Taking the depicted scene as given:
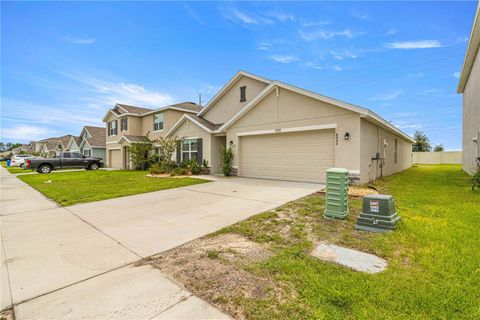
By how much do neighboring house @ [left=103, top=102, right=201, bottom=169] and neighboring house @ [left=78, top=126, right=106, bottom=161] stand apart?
274 centimetres

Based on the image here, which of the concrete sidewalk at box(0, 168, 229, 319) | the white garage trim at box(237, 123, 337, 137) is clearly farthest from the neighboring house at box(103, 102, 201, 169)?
the concrete sidewalk at box(0, 168, 229, 319)

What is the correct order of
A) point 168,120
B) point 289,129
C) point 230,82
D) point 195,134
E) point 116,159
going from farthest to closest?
1. point 116,159
2. point 168,120
3. point 230,82
4. point 195,134
5. point 289,129

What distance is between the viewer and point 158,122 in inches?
853

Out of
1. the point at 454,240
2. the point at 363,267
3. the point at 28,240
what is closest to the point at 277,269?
the point at 363,267

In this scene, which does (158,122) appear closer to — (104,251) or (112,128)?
(112,128)

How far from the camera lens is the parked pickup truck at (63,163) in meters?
18.6

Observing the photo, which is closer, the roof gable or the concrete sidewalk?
the concrete sidewalk

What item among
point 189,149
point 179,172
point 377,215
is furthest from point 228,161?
point 377,215

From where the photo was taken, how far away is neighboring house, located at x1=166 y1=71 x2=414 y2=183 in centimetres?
955

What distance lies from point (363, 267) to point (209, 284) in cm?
195

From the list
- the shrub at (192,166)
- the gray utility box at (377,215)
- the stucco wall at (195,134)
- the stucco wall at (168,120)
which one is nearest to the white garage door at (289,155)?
the stucco wall at (195,134)

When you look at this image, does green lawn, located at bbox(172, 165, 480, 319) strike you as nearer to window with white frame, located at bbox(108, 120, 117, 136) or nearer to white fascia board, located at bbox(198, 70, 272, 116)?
white fascia board, located at bbox(198, 70, 272, 116)

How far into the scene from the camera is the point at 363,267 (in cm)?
294

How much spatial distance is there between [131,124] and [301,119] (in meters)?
18.7
